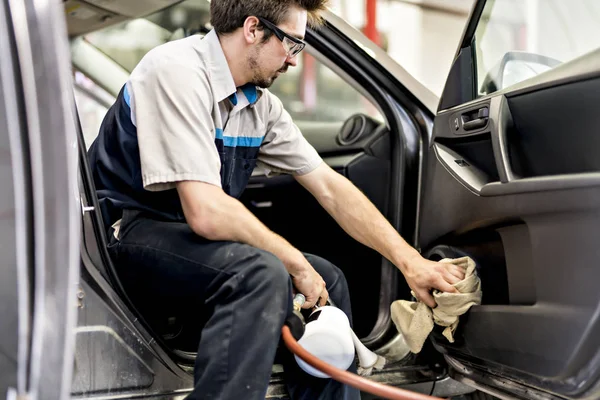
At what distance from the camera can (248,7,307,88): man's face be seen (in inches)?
72.9

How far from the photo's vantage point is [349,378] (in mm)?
1532

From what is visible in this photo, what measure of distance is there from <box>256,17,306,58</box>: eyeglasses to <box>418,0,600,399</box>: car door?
0.47 metres

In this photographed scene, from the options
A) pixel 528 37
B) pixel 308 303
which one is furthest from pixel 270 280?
pixel 528 37

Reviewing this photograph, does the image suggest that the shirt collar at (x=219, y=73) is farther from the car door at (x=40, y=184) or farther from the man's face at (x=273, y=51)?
the car door at (x=40, y=184)

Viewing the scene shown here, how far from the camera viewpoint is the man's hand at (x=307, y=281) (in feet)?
5.65

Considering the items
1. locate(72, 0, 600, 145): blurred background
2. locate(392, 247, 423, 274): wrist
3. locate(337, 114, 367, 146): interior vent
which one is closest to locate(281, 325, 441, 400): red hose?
locate(392, 247, 423, 274): wrist

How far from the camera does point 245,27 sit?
1.83m

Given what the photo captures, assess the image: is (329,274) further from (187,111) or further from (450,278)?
(187,111)

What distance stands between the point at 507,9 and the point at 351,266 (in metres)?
1.00

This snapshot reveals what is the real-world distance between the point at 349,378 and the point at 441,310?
424 mm

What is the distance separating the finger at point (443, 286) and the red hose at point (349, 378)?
1.17 ft

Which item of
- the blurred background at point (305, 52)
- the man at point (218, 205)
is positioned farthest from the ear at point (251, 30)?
the blurred background at point (305, 52)

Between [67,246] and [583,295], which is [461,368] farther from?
[67,246]

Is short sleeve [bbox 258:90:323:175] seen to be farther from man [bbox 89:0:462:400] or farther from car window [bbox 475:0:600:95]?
car window [bbox 475:0:600:95]
